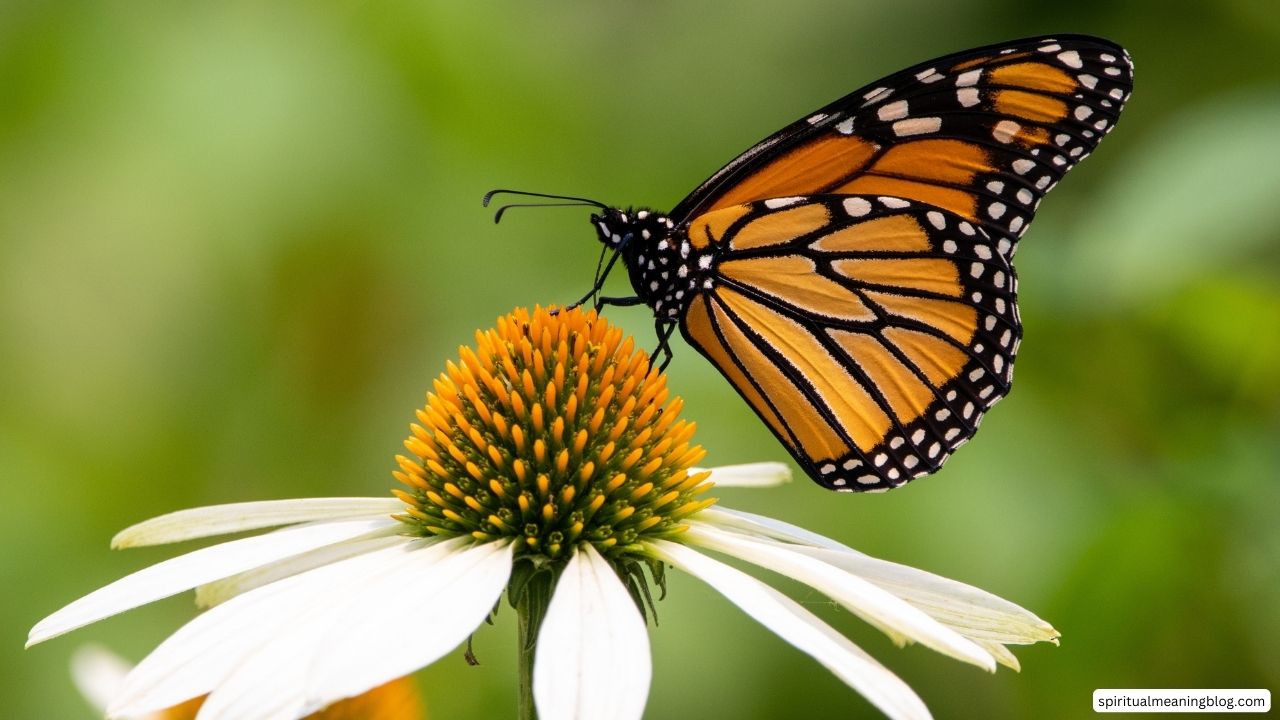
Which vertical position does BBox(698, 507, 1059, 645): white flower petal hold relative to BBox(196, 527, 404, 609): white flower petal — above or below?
below

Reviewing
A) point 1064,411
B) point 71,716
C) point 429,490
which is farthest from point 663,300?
point 71,716

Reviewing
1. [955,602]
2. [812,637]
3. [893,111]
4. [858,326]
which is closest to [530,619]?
[812,637]

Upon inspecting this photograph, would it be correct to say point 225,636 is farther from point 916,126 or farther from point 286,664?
point 916,126

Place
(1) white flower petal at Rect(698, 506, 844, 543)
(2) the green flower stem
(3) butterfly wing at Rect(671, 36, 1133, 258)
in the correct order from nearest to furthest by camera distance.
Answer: (2) the green flower stem < (1) white flower petal at Rect(698, 506, 844, 543) < (3) butterfly wing at Rect(671, 36, 1133, 258)

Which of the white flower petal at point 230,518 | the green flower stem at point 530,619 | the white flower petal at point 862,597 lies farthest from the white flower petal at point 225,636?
the white flower petal at point 862,597

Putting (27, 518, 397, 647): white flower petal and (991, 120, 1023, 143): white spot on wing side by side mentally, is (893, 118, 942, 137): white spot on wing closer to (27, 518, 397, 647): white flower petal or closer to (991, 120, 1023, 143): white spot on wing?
(991, 120, 1023, 143): white spot on wing

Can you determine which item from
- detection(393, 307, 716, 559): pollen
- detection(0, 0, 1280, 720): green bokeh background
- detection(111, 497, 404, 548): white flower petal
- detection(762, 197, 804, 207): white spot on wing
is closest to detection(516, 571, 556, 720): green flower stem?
detection(393, 307, 716, 559): pollen

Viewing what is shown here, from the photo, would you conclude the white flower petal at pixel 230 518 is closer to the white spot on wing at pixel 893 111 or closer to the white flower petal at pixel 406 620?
the white flower petal at pixel 406 620

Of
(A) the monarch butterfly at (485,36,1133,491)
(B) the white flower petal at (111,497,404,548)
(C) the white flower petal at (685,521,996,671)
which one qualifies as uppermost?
(A) the monarch butterfly at (485,36,1133,491)
